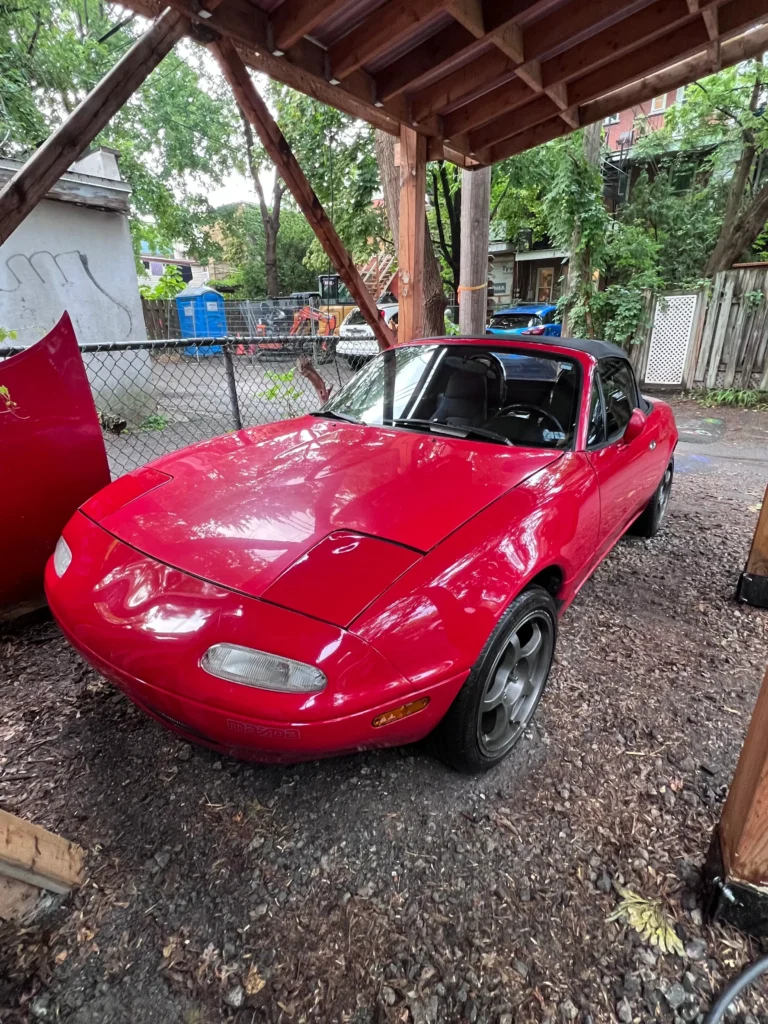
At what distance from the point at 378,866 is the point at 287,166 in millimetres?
4027

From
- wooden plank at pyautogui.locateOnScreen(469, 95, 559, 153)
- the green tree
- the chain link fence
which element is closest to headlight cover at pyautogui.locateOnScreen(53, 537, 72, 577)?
the chain link fence

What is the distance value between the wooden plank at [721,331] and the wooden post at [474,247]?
19.9 ft

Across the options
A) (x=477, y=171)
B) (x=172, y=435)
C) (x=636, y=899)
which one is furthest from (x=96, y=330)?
(x=636, y=899)

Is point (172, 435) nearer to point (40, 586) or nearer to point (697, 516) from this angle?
point (40, 586)

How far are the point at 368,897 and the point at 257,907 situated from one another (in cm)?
31

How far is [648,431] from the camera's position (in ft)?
10.5

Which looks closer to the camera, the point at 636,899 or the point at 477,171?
the point at 636,899

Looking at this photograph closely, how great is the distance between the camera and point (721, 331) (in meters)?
9.37

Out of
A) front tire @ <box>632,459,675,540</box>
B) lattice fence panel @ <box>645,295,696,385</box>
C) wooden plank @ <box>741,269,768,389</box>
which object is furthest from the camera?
lattice fence panel @ <box>645,295,696,385</box>

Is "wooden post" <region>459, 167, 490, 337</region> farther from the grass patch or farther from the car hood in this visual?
the grass patch

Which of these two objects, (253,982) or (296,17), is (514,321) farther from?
(253,982)

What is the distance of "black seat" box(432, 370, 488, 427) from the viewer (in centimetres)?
282

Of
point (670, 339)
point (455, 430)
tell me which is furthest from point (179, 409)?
point (670, 339)

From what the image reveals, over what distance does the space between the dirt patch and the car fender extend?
603mm
